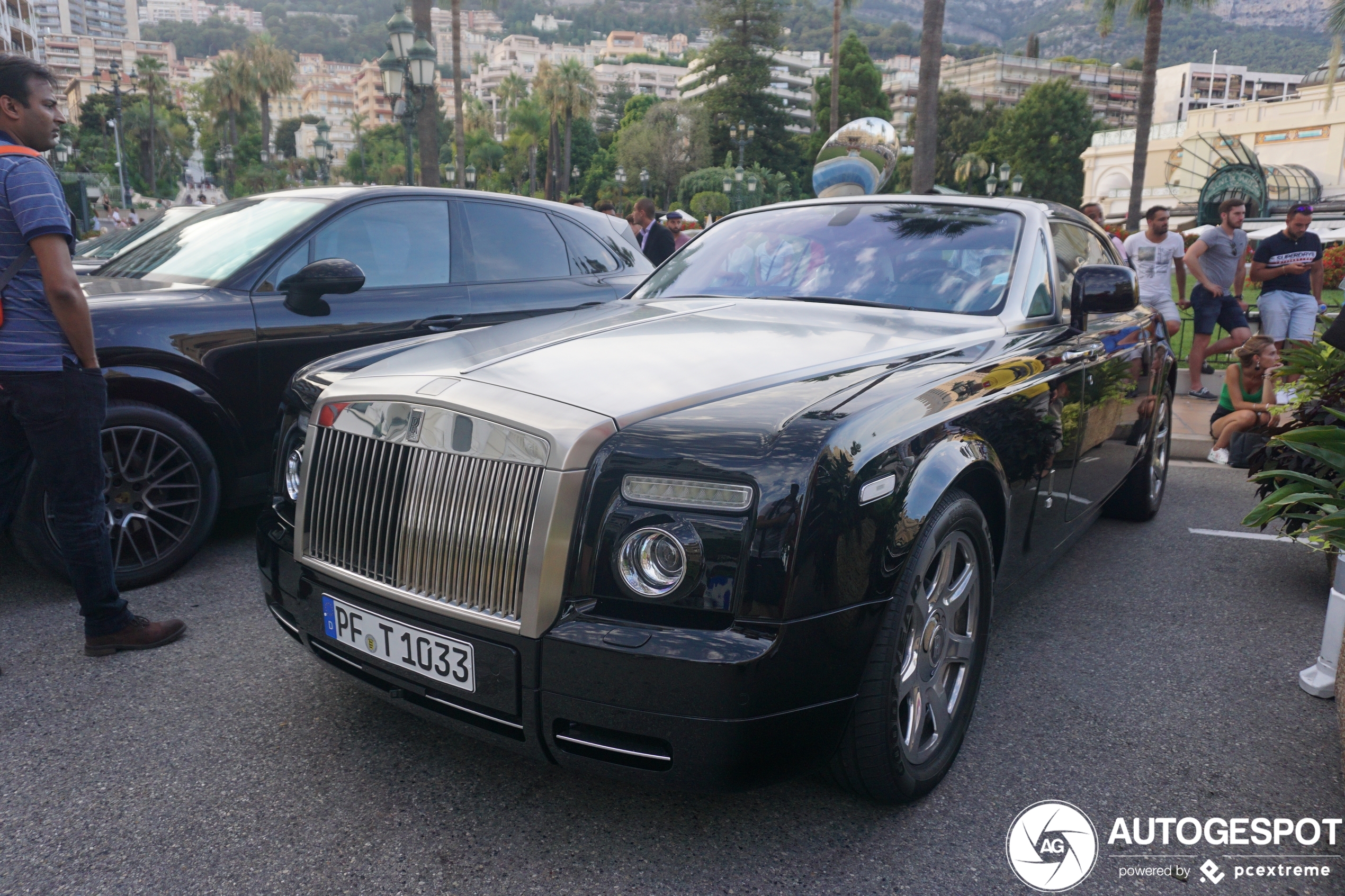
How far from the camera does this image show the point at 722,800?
8.47ft

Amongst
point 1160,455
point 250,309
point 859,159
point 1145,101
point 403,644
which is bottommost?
point 1160,455

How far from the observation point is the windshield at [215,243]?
465cm

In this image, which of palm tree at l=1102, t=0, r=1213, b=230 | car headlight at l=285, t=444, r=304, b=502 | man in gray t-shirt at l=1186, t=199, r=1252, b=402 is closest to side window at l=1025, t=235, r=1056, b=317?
car headlight at l=285, t=444, r=304, b=502

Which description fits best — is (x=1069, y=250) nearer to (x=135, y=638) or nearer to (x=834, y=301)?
(x=834, y=301)

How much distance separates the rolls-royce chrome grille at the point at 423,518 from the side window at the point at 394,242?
2548 millimetres

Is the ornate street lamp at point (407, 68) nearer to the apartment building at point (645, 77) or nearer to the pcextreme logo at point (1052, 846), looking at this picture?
the pcextreme logo at point (1052, 846)

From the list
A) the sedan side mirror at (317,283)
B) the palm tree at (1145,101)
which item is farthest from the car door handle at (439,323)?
the palm tree at (1145,101)

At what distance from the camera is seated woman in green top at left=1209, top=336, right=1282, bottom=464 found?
672 centimetres

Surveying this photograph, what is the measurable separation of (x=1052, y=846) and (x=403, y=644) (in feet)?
5.53

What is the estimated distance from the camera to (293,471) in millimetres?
2814

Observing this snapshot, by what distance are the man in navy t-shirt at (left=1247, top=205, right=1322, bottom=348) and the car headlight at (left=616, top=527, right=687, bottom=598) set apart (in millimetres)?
8924

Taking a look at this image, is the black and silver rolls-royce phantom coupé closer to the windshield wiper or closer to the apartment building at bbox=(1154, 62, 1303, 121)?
the windshield wiper

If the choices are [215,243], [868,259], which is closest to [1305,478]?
[868,259]

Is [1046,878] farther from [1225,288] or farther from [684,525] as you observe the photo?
[1225,288]
